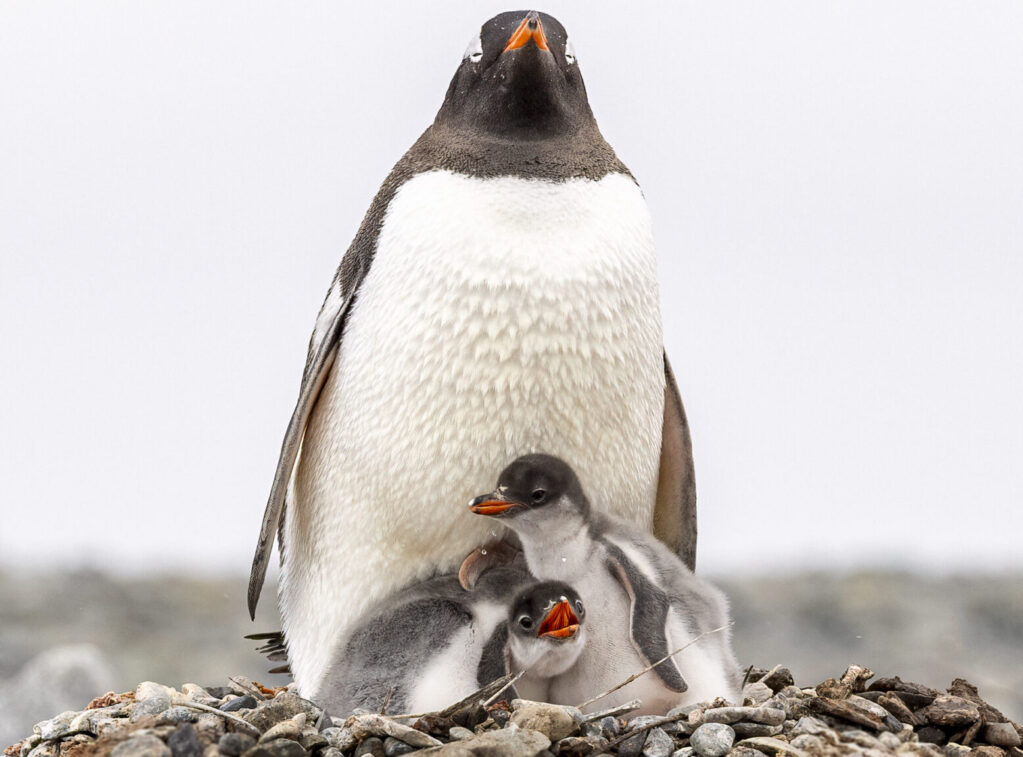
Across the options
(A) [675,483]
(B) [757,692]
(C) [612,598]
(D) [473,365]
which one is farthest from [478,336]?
(B) [757,692]

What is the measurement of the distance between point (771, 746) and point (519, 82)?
5.32 ft

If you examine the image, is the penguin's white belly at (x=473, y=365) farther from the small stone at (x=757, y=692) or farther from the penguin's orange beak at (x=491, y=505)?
the small stone at (x=757, y=692)

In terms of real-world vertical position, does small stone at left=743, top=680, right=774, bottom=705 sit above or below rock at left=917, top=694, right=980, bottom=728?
below

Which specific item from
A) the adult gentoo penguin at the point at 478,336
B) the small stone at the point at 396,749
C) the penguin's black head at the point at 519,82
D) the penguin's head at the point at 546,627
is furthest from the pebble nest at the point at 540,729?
the penguin's black head at the point at 519,82

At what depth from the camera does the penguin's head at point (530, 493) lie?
8.86 ft

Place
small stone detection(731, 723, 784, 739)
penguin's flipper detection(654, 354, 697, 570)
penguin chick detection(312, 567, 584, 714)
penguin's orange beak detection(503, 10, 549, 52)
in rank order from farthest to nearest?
penguin's flipper detection(654, 354, 697, 570) < penguin's orange beak detection(503, 10, 549, 52) < penguin chick detection(312, 567, 584, 714) < small stone detection(731, 723, 784, 739)

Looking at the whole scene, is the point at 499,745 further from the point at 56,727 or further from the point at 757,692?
the point at 56,727

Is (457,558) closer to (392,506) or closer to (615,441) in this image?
(392,506)

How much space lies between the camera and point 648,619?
263 centimetres

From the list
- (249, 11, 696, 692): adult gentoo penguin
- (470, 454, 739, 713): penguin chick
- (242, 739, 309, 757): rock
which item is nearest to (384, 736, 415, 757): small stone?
(242, 739, 309, 757): rock

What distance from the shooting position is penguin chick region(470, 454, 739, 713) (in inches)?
104

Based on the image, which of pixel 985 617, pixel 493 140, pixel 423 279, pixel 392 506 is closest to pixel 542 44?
pixel 493 140

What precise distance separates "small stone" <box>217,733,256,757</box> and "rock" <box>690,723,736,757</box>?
2.89 feet

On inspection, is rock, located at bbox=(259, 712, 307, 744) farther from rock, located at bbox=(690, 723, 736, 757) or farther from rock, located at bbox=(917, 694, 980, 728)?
rock, located at bbox=(917, 694, 980, 728)
